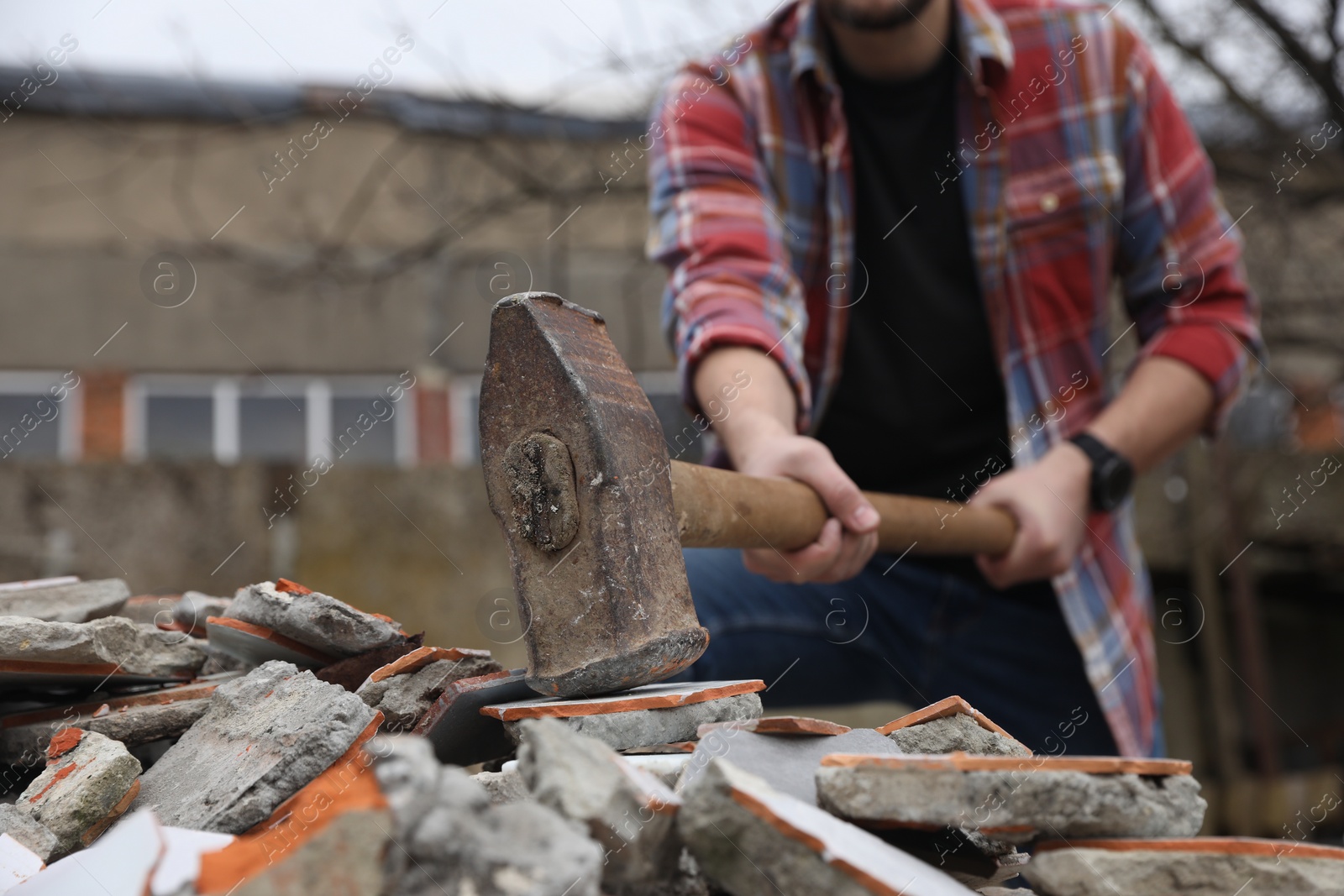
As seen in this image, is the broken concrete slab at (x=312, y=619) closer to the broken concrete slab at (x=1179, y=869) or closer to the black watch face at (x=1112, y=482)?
the broken concrete slab at (x=1179, y=869)

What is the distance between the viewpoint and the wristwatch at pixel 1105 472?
2311 millimetres

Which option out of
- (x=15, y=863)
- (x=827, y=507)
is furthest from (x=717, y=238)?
(x=15, y=863)

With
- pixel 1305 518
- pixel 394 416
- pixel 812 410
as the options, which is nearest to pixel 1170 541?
pixel 1305 518

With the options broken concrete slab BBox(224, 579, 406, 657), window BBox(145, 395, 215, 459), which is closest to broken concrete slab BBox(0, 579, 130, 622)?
broken concrete slab BBox(224, 579, 406, 657)

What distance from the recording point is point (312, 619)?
134cm

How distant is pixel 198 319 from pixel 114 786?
274 inches

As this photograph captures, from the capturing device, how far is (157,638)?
60.1 inches

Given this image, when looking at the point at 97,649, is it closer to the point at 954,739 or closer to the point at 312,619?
the point at 312,619

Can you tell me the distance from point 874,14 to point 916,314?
72 cm

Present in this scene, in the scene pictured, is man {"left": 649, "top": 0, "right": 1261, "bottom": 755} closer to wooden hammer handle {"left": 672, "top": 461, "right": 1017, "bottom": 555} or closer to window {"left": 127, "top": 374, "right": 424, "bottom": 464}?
wooden hammer handle {"left": 672, "top": 461, "right": 1017, "bottom": 555}

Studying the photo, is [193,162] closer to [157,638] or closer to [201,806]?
[157,638]

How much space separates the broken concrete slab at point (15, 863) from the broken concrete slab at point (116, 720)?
0.23 m

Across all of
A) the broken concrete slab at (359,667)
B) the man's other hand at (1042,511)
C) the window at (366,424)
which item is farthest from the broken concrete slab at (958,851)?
the window at (366,424)

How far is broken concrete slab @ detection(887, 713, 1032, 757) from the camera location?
1254 mm
